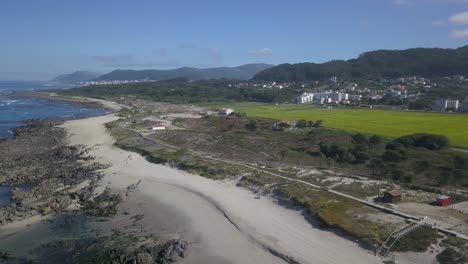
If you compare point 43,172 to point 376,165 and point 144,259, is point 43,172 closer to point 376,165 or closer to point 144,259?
point 144,259

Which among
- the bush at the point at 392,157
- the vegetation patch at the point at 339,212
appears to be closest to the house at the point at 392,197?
the vegetation patch at the point at 339,212

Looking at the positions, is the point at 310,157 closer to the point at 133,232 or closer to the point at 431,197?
the point at 431,197

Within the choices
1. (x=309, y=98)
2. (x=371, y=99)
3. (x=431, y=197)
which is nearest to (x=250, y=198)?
(x=431, y=197)

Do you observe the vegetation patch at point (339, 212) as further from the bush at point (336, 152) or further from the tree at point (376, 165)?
the bush at point (336, 152)

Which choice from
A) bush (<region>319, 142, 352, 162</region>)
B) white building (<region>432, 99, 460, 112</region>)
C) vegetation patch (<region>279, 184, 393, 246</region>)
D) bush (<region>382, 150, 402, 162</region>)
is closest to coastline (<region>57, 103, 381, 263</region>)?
vegetation patch (<region>279, 184, 393, 246</region>)

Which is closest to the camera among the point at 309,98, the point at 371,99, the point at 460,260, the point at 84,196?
the point at 460,260
